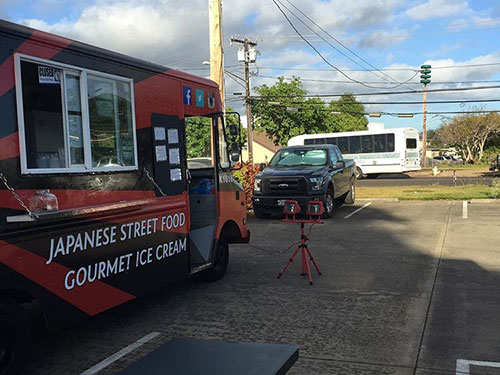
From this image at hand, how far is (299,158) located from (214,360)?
12.1 metres

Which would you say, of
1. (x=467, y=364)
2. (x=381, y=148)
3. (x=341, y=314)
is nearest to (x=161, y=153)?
(x=341, y=314)

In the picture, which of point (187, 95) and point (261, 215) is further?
point (261, 215)

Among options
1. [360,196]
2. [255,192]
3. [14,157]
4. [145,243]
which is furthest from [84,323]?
[360,196]

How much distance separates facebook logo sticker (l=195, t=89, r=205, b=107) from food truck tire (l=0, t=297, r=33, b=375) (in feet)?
11.7

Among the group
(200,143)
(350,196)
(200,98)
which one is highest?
(200,98)

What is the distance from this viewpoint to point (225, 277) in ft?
25.0

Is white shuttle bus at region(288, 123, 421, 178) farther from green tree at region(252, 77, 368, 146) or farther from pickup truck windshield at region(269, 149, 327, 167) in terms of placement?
pickup truck windshield at region(269, 149, 327, 167)

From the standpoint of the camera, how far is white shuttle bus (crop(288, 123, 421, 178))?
31.7m

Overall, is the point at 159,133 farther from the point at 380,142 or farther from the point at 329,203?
the point at 380,142

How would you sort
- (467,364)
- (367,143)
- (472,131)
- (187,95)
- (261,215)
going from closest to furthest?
(467,364), (187,95), (261,215), (367,143), (472,131)

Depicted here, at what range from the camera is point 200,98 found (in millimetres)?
6707

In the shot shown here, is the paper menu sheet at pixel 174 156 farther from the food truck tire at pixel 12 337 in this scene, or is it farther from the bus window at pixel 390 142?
the bus window at pixel 390 142

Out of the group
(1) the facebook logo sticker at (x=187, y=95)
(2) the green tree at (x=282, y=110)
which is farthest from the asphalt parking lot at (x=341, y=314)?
(2) the green tree at (x=282, y=110)

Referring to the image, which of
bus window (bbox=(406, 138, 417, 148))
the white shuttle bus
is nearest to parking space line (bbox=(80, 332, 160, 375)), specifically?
the white shuttle bus
